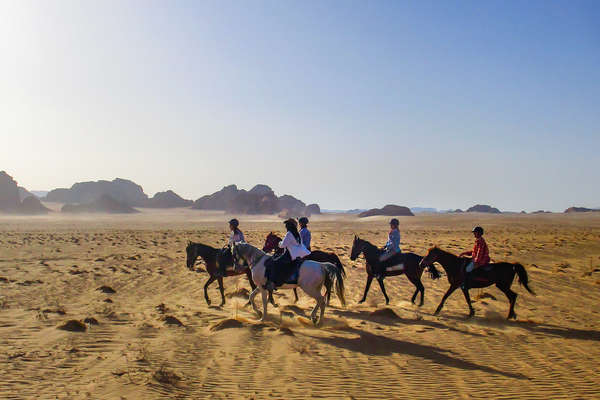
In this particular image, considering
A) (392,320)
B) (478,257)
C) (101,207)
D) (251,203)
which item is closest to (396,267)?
(392,320)

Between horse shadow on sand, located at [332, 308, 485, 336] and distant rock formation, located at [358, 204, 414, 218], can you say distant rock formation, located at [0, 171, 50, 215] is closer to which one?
distant rock formation, located at [358, 204, 414, 218]

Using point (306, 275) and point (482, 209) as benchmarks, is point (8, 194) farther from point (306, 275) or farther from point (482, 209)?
point (482, 209)

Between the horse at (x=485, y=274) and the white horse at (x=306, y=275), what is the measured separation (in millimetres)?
Result: 3002

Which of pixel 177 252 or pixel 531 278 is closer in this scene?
pixel 531 278

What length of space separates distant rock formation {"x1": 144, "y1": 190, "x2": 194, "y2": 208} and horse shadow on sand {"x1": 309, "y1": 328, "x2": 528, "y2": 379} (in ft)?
566

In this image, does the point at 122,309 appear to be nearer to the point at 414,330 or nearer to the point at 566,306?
the point at 414,330

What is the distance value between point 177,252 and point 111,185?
17953cm

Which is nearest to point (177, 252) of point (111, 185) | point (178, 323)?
point (178, 323)

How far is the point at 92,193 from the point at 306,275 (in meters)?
196

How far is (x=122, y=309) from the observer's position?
38.5ft

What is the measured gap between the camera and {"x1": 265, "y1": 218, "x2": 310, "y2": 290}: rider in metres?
9.91

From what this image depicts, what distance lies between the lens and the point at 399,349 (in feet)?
26.7

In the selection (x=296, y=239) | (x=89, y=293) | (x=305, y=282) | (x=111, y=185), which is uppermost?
(x=111, y=185)

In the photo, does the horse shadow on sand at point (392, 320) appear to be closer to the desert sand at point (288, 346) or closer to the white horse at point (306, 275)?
the desert sand at point (288, 346)
